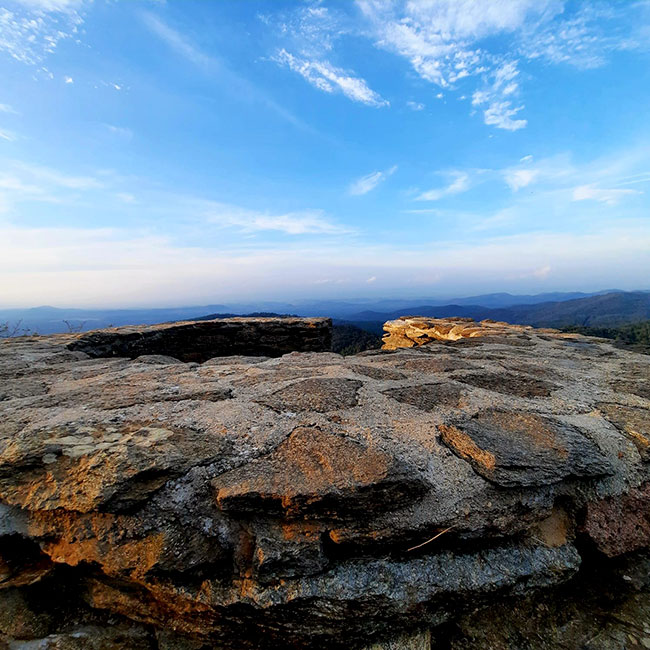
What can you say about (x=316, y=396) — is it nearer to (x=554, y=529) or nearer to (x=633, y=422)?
(x=554, y=529)

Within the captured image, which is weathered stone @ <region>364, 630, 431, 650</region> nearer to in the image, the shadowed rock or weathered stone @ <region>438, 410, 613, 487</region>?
weathered stone @ <region>438, 410, 613, 487</region>

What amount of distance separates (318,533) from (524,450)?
1.20 meters

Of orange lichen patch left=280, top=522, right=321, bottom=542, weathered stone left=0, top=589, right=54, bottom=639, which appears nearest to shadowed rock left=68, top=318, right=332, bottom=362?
weathered stone left=0, top=589, right=54, bottom=639

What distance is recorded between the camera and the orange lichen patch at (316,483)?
1.55 meters

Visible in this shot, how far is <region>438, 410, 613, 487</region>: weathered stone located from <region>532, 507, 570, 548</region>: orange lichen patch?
0.23 metres

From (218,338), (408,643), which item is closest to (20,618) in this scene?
(408,643)

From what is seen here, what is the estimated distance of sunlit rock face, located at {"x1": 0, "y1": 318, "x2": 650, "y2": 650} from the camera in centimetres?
153

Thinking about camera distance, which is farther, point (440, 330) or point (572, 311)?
point (572, 311)

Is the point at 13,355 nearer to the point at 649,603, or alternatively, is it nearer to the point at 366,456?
the point at 366,456

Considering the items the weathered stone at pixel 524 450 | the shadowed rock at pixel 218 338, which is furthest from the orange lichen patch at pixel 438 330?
the weathered stone at pixel 524 450

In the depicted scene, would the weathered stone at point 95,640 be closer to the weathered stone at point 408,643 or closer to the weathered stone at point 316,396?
the weathered stone at point 408,643

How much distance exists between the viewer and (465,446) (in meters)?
1.89

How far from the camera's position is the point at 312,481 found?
159cm

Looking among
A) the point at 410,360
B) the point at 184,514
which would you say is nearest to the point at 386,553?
the point at 184,514
